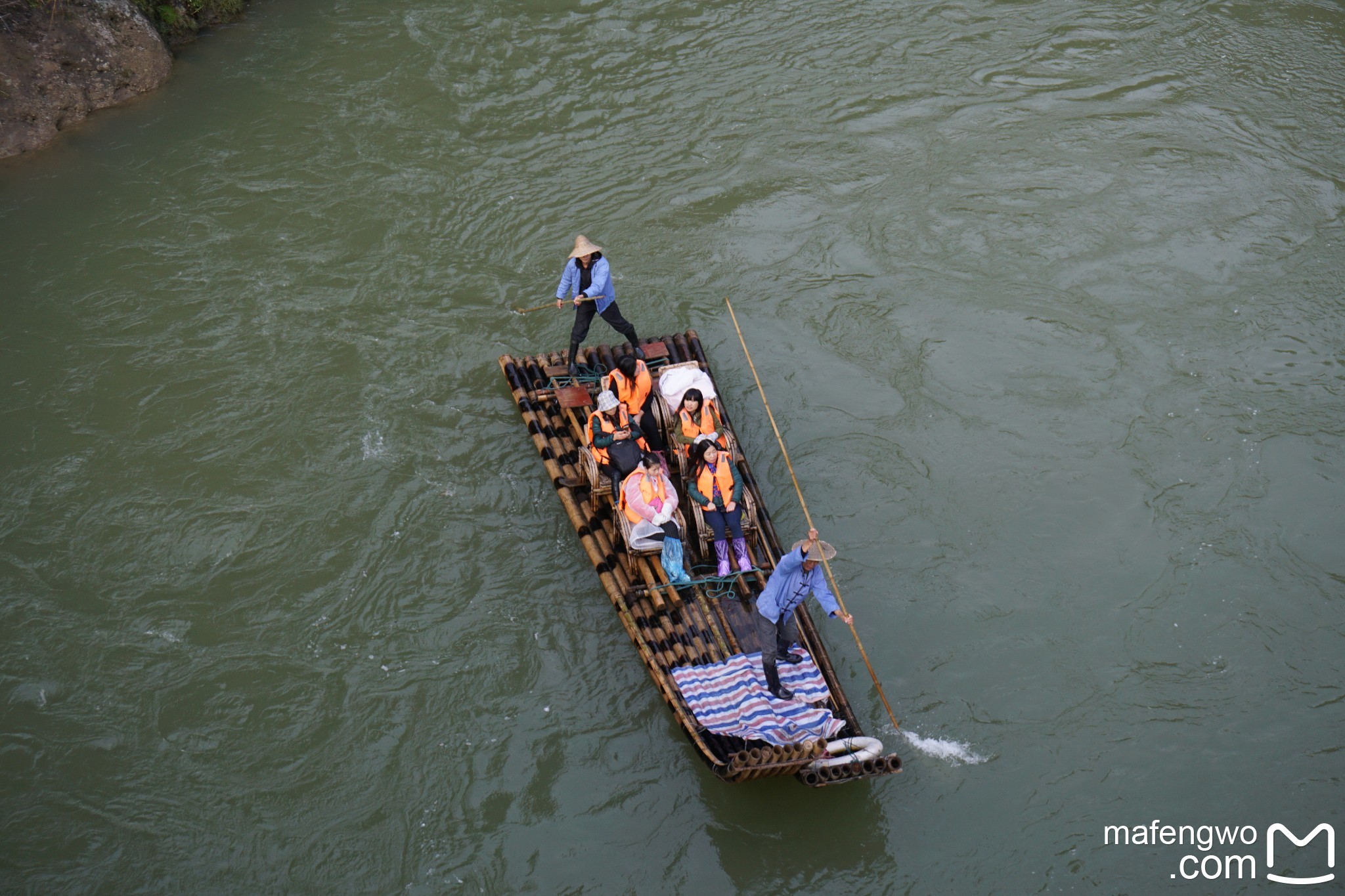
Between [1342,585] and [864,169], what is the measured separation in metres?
7.42

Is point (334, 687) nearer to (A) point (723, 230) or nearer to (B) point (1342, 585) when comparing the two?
(A) point (723, 230)

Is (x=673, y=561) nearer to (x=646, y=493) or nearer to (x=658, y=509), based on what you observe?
(x=658, y=509)

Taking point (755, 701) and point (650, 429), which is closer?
point (755, 701)

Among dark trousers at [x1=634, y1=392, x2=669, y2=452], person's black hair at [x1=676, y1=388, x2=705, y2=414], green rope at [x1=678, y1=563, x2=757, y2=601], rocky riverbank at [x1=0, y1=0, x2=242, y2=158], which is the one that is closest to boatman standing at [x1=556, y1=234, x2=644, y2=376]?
dark trousers at [x1=634, y1=392, x2=669, y2=452]

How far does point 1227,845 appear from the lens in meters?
7.79

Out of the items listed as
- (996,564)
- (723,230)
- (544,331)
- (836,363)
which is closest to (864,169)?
(723,230)

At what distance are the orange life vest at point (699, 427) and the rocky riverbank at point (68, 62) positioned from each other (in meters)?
9.61

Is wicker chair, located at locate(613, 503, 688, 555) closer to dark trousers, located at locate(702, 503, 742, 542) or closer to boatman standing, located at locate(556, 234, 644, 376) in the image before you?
dark trousers, located at locate(702, 503, 742, 542)

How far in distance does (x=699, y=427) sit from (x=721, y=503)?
84 cm

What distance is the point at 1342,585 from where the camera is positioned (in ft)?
30.7

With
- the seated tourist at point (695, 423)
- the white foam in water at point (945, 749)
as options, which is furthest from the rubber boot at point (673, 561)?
the white foam in water at point (945, 749)

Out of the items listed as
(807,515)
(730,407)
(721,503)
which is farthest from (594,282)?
(807,515)

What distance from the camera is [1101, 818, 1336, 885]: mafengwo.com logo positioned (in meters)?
7.65

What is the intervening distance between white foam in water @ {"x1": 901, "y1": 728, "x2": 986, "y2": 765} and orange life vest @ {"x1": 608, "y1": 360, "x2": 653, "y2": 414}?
376 centimetres
